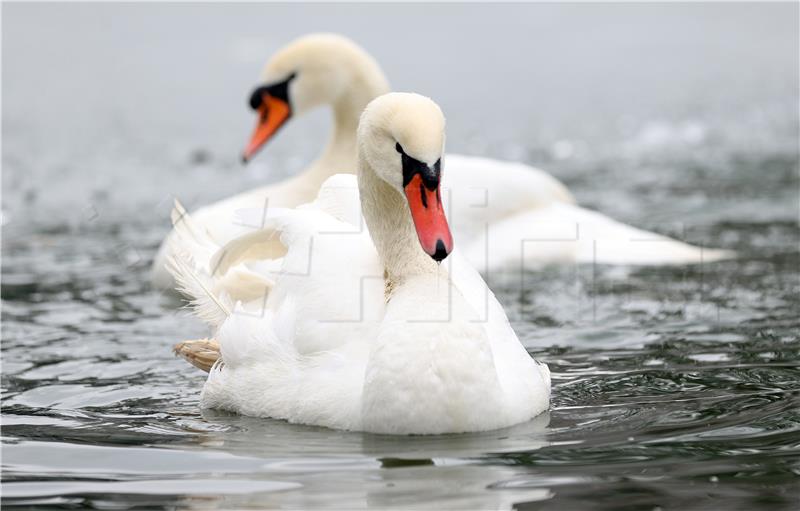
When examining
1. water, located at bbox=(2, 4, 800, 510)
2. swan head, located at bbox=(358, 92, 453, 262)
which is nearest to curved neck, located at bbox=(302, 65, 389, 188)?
water, located at bbox=(2, 4, 800, 510)

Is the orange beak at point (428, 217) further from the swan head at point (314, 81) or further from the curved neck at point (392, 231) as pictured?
the swan head at point (314, 81)

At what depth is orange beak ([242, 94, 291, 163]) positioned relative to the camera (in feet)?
29.3

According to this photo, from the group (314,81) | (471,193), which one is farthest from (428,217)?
(314,81)

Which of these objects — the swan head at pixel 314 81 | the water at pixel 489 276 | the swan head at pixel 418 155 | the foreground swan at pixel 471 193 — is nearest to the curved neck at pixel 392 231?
the swan head at pixel 418 155

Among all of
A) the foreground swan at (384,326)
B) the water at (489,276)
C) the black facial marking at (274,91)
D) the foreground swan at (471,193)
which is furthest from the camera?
the black facial marking at (274,91)

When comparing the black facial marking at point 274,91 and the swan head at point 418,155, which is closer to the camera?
the swan head at point 418,155

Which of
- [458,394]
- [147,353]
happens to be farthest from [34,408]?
[458,394]

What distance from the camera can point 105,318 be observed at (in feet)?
23.2

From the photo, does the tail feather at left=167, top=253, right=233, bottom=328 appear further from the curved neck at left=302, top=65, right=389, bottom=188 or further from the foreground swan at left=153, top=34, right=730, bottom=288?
the curved neck at left=302, top=65, right=389, bottom=188

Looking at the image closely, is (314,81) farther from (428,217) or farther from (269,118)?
(428,217)

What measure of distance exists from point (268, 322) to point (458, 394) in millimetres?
945

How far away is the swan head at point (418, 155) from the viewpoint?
4430 mm

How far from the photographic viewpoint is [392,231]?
16.1 ft

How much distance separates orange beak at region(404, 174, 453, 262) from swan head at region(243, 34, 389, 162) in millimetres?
4195
